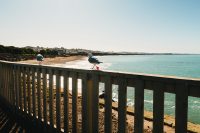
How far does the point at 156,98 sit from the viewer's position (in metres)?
2.65

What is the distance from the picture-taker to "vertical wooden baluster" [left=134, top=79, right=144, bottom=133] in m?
2.80

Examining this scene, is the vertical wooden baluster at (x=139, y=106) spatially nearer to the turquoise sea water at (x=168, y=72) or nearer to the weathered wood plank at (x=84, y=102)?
the weathered wood plank at (x=84, y=102)

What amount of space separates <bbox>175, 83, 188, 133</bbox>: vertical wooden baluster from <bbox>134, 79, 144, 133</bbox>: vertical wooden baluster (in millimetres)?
448

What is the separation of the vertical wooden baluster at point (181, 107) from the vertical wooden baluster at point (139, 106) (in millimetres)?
448

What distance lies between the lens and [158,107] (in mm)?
2627

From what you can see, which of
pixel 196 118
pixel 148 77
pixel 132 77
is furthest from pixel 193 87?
pixel 196 118

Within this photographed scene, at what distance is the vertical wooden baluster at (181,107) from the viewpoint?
2.38 m

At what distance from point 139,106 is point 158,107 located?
25 centimetres

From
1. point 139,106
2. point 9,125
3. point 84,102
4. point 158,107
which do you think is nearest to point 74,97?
point 84,102

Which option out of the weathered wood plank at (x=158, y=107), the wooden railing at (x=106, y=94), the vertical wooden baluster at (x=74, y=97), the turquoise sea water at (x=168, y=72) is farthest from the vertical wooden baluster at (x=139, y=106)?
the turquoise sea water at (x=168, y=72)

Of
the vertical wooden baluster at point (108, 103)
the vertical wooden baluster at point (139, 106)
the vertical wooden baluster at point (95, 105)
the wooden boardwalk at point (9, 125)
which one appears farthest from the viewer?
the wooden boardwalk at point (9, 125)

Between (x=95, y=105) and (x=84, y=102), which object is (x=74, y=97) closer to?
(x=84, y=102)

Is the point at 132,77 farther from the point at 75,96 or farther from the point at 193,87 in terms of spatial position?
the point at 75,96

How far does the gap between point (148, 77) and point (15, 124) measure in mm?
3594
